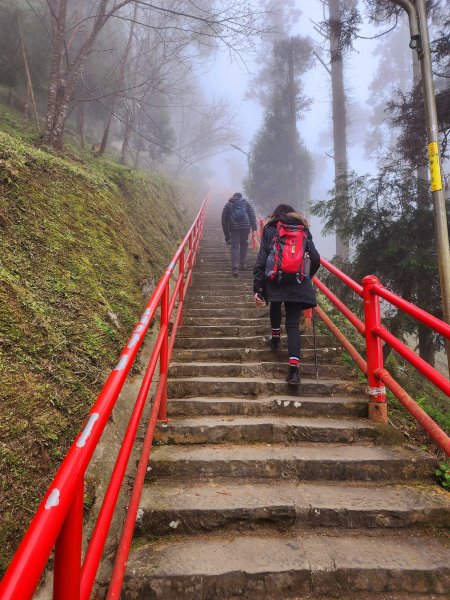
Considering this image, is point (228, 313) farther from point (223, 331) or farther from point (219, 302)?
point (223, 331)

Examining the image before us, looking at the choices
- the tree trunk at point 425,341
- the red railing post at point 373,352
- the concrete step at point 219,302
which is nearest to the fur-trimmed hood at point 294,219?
the red railing post at point 373,352

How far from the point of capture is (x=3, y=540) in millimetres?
1397

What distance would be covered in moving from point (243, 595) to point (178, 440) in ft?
3.62

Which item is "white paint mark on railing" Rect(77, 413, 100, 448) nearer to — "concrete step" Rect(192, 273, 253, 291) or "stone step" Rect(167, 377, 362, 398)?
"stone step" Rect(167, 377, 362, 398)

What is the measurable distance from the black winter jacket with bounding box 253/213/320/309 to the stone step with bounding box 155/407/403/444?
1118 mm

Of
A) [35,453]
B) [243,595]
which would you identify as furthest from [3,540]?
[243,595]

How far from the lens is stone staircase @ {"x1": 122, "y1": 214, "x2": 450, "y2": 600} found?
5.36ft

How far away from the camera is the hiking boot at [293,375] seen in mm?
3061

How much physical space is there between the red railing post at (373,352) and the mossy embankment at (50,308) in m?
2.02

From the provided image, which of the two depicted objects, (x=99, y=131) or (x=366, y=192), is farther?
(x=99, y=131)

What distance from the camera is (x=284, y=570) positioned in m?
1.64

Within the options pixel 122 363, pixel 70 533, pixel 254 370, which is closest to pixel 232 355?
pixel 254 370

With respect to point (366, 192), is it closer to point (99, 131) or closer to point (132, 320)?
point (132, 320)

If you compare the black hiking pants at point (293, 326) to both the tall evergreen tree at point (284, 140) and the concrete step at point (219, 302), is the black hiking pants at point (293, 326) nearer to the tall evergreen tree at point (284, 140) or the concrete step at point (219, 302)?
the concrete step at point (219, 302)
